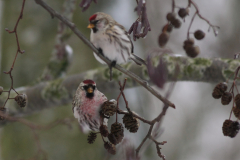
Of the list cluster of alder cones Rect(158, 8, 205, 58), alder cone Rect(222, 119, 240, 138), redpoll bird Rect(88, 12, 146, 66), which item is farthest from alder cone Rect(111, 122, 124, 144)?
redpoll bird Rect(88, 12, 146, 66)

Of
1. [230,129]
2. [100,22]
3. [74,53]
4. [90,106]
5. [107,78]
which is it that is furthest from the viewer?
[74,53]

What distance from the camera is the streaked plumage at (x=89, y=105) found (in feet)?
3.15

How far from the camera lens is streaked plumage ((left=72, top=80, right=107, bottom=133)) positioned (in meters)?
0.96

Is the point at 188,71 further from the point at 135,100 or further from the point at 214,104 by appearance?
the point at 214,104

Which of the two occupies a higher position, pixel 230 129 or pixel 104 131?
pixel 230 129

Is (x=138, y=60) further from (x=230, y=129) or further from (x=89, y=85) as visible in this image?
(x=230, y=129)

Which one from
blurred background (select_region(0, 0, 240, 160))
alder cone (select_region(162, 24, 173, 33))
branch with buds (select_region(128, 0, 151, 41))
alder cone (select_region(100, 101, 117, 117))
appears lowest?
blurred background (select_region(0, 0, 240, 160))

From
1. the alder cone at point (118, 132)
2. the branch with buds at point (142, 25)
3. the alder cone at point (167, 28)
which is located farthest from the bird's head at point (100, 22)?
the alder cone at point (118, 132)

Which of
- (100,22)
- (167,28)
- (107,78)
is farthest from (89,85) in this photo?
(107,78)

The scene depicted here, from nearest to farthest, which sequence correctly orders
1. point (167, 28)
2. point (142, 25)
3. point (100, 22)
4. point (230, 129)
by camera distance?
point (142, 25)
point (230, 129)
point (167, 28)
point (100, 22)

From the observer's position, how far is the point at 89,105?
102 cm

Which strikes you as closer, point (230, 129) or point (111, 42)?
point (230, 129)

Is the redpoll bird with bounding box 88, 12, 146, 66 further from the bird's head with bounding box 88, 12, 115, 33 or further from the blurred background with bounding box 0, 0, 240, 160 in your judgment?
the blurred background with bounding box 0, 0, 240, 160

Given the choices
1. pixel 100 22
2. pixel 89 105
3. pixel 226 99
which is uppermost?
pixel 226 99
